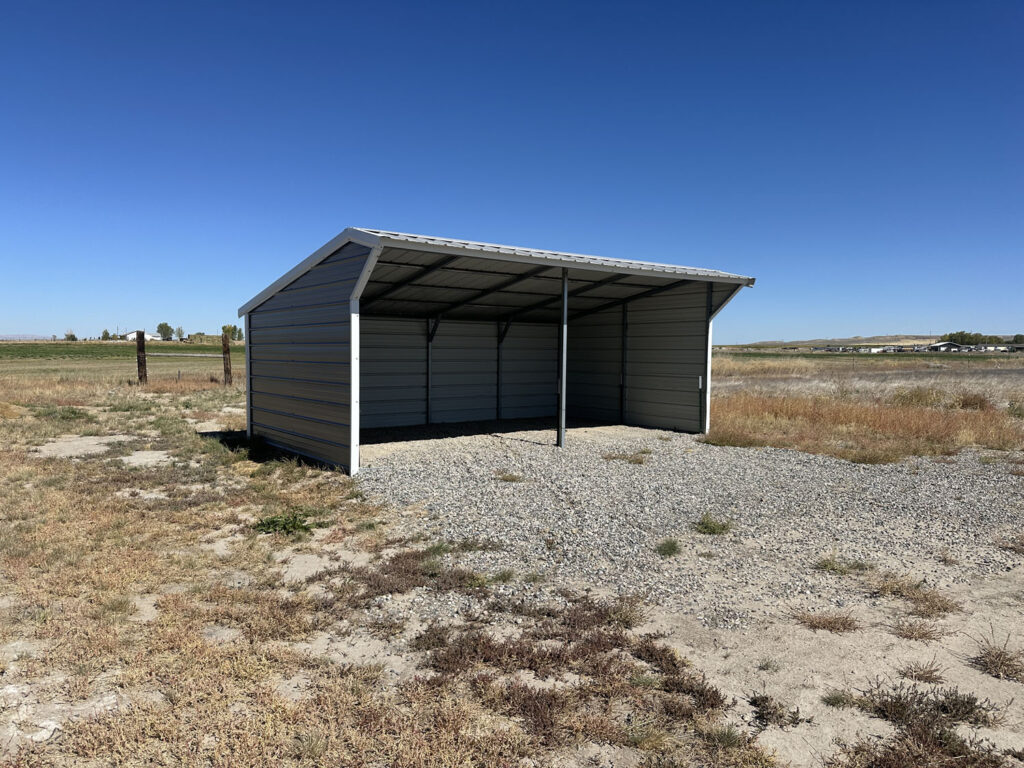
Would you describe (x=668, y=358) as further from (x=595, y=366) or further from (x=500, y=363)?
(x=500, y=363)

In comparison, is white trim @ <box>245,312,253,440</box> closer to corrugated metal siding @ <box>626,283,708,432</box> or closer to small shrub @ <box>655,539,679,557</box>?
corrugated metal siding @ <box>626,283,708,432</box>

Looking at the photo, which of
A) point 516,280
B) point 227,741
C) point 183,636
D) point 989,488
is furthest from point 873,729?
point 516,280

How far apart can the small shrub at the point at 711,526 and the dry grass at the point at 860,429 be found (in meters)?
4.99

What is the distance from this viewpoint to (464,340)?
1500 centimetres

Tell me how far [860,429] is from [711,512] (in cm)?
826

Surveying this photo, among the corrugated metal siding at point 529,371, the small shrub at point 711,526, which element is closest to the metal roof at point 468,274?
the corrugated metal siding at point 529,371

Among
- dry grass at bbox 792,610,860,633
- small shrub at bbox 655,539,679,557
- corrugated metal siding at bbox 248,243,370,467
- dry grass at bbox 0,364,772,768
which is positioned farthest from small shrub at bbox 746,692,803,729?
corrugated metal siding at bbox 248,243,370,467

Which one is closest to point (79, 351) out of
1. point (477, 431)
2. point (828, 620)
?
point (477, 431)

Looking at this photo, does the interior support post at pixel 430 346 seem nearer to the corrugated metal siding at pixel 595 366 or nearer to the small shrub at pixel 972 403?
the corrugated metal siding at pixel 595 366

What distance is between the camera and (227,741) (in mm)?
2729

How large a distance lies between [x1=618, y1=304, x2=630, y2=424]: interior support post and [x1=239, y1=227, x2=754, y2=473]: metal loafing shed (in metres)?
0.03

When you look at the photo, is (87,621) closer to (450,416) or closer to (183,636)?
(183,636)

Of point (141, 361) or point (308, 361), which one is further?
point (141, 361)

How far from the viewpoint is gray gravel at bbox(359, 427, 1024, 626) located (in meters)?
4.84
